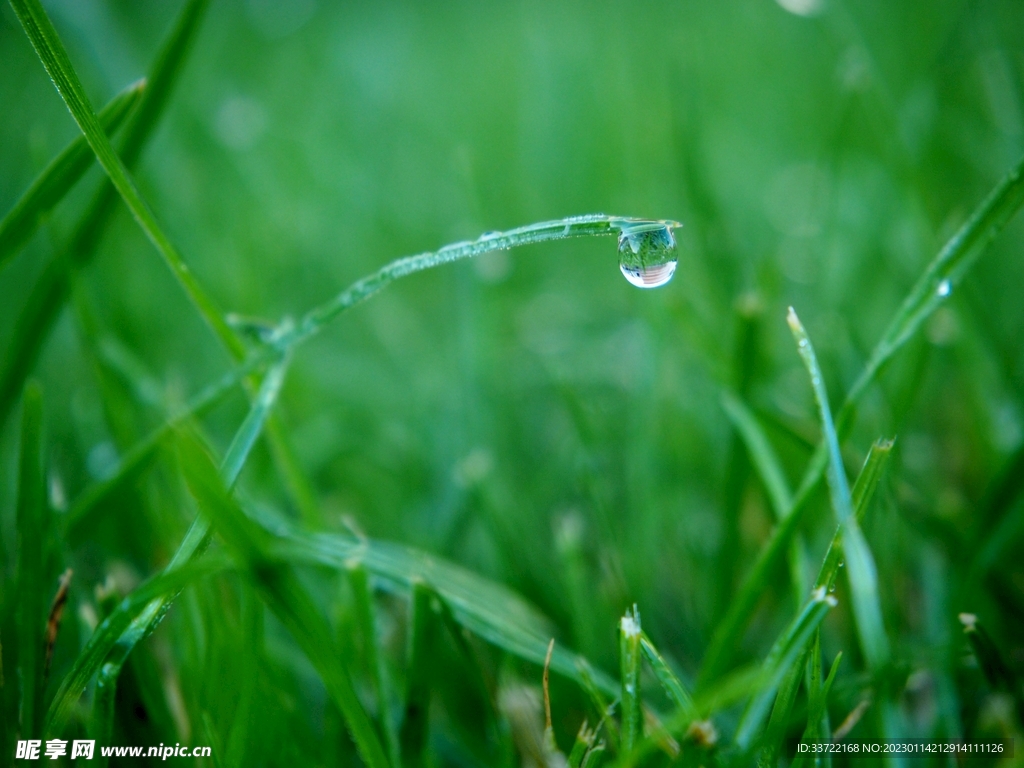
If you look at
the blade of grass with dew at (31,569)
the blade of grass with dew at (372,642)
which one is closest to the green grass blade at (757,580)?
the blade of grass with dew at (372,642)

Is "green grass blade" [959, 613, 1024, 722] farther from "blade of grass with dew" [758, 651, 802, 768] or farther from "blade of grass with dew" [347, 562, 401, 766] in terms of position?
"blade of grass with dew" [347, 562, 401, 766]

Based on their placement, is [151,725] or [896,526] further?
[896,526]

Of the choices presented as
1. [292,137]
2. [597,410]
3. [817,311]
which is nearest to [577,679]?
[597,410]

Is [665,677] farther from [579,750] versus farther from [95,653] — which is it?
[95,653]

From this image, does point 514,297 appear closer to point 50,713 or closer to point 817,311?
point 817,311

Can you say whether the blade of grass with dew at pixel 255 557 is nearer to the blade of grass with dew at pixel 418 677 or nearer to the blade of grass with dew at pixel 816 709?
Answer: the blade of grass with dew at pixel 418 677

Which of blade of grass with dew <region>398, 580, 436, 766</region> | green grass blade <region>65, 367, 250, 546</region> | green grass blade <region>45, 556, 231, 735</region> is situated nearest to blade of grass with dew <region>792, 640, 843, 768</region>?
blade of grass with dew <region>398, 580, 436, 766</region>
